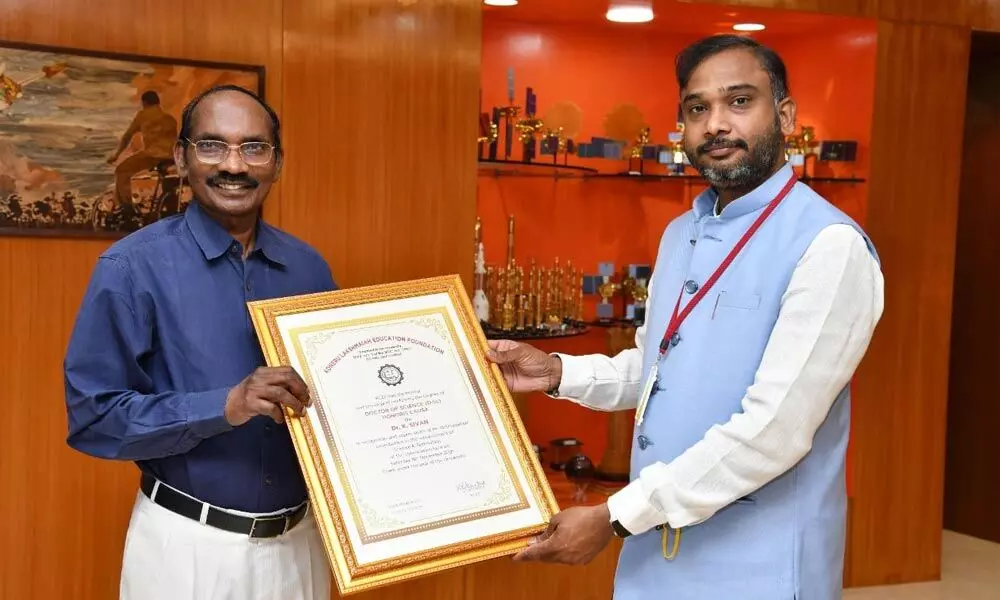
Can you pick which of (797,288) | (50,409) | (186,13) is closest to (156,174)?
(186,13)

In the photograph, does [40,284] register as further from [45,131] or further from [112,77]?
[112,77]

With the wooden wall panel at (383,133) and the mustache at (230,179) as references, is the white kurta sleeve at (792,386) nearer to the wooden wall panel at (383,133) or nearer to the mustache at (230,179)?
the mustache at (230,179)

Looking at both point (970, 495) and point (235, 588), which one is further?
point (970, 495)

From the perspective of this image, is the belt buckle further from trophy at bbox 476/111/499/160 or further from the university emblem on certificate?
trophy at bbox 476/111/499/160

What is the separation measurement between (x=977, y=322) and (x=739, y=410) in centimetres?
427

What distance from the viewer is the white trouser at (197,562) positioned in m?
2.10

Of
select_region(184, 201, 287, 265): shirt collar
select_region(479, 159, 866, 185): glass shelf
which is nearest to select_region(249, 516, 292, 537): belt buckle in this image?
select_region(184, 201, 287, 265): shirt collar

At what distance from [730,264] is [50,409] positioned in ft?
8.62

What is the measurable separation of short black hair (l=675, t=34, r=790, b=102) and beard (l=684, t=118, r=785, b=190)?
0.08m

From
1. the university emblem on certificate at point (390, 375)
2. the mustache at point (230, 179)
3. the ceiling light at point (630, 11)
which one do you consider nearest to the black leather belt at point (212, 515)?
the university emblem on certificate at point (390, 375)

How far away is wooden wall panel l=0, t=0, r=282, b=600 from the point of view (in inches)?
140

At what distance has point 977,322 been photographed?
571 cm

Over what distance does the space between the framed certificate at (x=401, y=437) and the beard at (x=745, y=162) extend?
654 millimetres

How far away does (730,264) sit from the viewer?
81.4 inches
